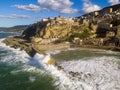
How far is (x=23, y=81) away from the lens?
71.1ft

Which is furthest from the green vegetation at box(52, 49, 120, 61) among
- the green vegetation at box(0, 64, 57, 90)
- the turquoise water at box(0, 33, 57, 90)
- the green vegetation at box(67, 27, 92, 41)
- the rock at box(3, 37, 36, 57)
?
the green vegetation at box(67, 27, 92, 41)

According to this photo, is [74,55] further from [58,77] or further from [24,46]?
[58,77]

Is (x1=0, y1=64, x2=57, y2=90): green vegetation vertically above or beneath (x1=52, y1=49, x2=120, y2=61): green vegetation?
above

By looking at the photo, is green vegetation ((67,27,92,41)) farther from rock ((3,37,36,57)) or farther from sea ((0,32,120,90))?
sea ((0,32,120,90))

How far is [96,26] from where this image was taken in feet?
226

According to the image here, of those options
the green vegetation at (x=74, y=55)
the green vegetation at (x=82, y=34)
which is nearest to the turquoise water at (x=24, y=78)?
the green vegetation at (x=74, y=55)

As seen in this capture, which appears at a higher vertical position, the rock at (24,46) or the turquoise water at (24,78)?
the turquoise water at (24,78)

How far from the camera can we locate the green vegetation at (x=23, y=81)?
19.9 m

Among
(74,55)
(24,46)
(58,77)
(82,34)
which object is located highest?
(82,34)

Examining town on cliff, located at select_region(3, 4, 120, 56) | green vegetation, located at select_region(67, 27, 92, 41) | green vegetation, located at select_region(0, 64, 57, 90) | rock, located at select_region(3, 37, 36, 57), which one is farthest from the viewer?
green vegetation, located at select_region(67, 27, 92, 41)

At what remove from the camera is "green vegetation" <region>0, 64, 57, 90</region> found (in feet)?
65.4

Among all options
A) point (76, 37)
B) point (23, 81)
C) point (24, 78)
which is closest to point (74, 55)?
point (24, 78)

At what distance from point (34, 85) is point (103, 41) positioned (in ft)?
117

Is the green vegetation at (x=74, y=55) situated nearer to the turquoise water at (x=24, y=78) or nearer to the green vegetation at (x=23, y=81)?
the turquoise water at (x=24, y=78)
